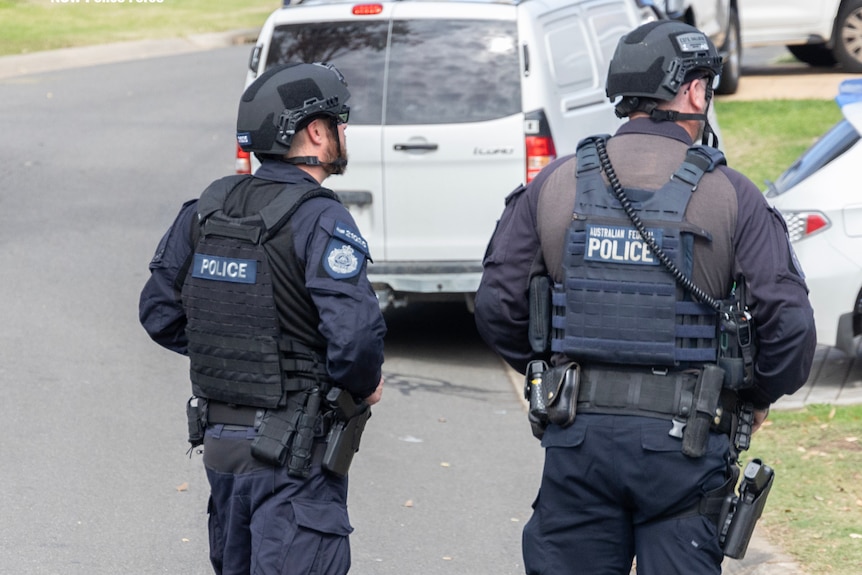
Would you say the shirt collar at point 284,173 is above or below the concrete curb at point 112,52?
above

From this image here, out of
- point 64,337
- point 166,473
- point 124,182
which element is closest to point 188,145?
point 124,182

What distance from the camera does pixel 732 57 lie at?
1702 cm

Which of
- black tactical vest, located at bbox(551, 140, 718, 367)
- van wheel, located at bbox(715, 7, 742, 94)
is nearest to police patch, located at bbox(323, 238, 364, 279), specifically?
black tactical vest, located at bbox(551, 140, 718, 367)

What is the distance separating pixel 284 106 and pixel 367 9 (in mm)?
4438

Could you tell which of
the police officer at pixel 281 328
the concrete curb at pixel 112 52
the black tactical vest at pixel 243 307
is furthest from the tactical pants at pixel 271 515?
the concrete curb at pixel 112 52

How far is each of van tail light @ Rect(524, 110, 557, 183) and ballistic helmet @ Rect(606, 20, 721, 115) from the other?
153 inches

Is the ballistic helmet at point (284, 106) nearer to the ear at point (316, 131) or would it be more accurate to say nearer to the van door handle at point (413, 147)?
the ear at point (316, 131)

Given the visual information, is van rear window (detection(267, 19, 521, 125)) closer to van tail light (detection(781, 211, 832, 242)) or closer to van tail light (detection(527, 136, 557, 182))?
van tail light (detection(527, 136, 557, 182))

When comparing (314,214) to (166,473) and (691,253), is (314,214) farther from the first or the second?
(166,473)

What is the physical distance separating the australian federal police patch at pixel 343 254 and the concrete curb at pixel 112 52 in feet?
55.7

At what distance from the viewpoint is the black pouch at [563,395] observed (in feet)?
11.8

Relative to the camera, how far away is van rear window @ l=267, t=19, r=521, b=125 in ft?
25.7

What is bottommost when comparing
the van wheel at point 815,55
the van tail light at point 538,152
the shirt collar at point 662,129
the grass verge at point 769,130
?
the van wheel at point 815,55

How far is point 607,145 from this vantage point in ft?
12.2
